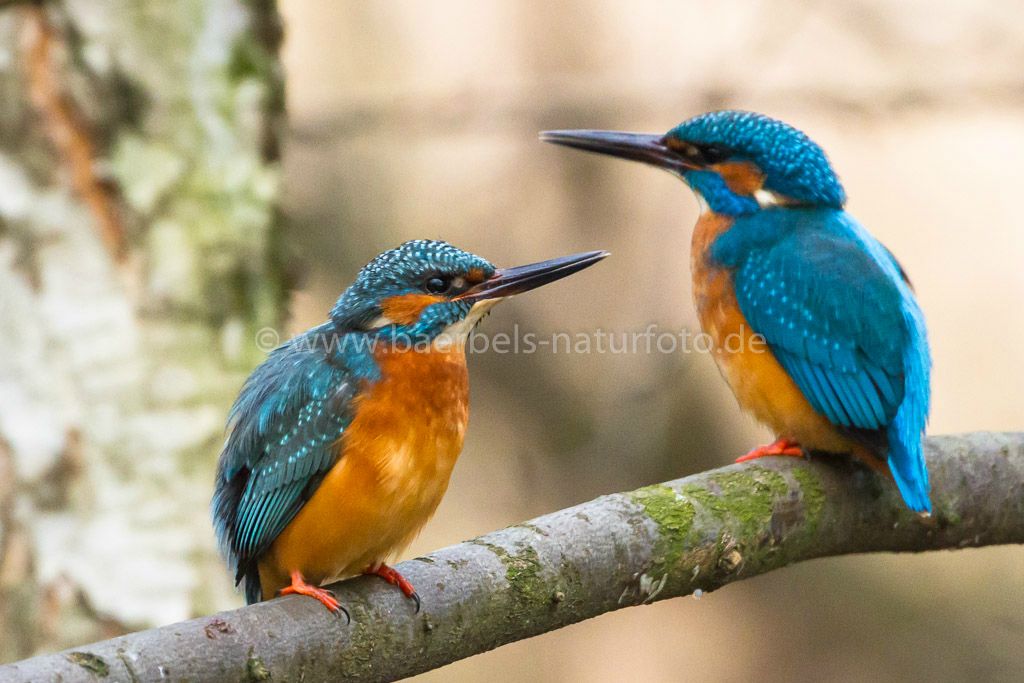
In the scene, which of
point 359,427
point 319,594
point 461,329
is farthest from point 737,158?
point 319,594

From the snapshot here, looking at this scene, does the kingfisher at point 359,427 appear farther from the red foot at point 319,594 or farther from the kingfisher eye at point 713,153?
the kingfisher eye at point 713,153

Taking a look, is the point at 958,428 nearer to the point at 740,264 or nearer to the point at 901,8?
the point at 901,8

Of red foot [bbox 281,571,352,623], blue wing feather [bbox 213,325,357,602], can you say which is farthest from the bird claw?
blue wing feather [bbox 213,325,357,602]

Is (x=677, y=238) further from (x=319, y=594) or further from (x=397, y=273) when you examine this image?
(x=319, y=594)

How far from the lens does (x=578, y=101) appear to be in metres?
5.30

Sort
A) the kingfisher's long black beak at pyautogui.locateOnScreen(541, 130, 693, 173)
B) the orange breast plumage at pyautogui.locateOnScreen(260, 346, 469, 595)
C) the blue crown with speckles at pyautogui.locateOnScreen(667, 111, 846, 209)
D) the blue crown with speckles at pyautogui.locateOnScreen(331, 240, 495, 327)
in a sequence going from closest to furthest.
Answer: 1. the orange breast plumage at pyautogui.locateOnScreen(260, 346, 469, 595)
2. the blue crown with speckles at pyautogui.locateOnScreen(331, 240, 495, 327)
3. the blue crown with speckles at pyautogui.locateOnScreen(667, 111, 846, 209)
4. the kingfisher's long black beak at pyautogui.locateOnScreen(541, 130, 693, 173)

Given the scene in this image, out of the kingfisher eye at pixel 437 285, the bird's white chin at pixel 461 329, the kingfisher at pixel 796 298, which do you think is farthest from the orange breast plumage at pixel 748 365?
the kingfisher eye at pixel 437 285

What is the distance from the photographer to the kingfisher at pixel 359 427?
2.64m

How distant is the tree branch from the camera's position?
2.06m

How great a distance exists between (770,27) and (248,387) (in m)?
3.34

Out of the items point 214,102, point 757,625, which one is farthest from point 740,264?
point 757,625

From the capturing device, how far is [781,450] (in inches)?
130

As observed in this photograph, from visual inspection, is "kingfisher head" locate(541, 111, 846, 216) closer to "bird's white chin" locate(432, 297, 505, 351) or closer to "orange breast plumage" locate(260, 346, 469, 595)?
"bird's white chin" locate(432, 297, 505, 351)

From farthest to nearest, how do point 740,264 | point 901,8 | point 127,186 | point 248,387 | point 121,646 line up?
point 901,8 → point 127,186 → point 740,264 → point 248,387 → point 121,646
